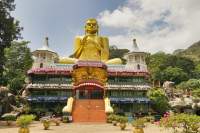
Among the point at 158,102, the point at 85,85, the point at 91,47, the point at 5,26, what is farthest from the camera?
the point at 91,47

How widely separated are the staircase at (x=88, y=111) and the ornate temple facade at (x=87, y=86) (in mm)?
2040

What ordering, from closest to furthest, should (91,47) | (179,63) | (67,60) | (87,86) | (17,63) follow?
(87,86)
(67,60)
(91,47)
(17,63)
(179,63)

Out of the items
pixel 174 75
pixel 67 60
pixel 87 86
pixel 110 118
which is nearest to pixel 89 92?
pixel 87 86

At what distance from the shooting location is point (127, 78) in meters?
47.3

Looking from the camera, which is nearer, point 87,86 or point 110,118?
point 110,118

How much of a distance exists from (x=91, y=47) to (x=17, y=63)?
560 inches

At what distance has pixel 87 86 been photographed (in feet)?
149

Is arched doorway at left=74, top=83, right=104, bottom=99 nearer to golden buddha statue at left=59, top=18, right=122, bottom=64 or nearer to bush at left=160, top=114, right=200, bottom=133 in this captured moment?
golden buddha statue at left=59, top=18, right=122, bottom=64

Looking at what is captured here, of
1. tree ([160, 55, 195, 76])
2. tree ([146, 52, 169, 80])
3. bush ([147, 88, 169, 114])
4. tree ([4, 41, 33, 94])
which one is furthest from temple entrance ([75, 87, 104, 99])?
tree ([160, 55, 195, 76])

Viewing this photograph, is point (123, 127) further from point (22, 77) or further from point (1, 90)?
point (22, 77)

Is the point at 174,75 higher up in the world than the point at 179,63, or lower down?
lower down

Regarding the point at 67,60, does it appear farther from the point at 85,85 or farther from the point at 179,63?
the point at 179,63

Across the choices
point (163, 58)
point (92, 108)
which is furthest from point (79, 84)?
point (163, 58)

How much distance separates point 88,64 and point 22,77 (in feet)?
47.7
